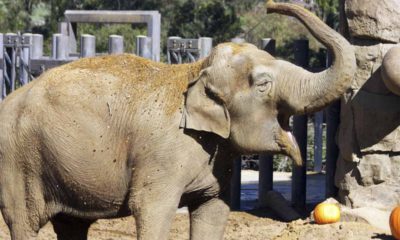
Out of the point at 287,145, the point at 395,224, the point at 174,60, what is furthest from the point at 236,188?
the point at 287,145

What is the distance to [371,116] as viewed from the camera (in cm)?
1077

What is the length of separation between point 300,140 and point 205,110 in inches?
195

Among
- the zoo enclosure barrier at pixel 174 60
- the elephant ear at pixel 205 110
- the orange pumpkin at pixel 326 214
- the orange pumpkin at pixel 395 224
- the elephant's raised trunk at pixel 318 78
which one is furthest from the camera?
the zoo enclosure barrier at pixel 174 60

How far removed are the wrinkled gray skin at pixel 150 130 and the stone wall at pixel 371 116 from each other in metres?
2.99

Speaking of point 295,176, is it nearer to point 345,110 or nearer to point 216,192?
point 345,110

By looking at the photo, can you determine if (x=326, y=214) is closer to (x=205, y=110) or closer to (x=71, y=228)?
(x=71, y=228)

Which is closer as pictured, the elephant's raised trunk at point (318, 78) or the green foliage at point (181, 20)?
the elephant's raised trunk at point (318, 78)

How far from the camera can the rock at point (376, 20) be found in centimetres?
1075

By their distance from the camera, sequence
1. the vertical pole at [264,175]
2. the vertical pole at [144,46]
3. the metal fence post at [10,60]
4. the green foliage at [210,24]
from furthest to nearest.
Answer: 1. the green foliage at [210,24]
2. the metal fence post at [10,60]
3. the vertical pole at [264,175]
4. the vertical pole at [144,46]

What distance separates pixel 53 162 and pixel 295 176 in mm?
4824

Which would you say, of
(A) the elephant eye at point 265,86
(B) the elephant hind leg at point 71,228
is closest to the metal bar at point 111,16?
(B) the elephant hind leg at point 71,228

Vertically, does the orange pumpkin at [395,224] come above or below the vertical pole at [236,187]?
above

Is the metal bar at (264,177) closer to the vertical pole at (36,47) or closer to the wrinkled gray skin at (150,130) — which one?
the vertical pole at (36,47)

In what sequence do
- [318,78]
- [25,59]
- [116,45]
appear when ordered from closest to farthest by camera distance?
[318,78]
[116,45]
[25,59]
